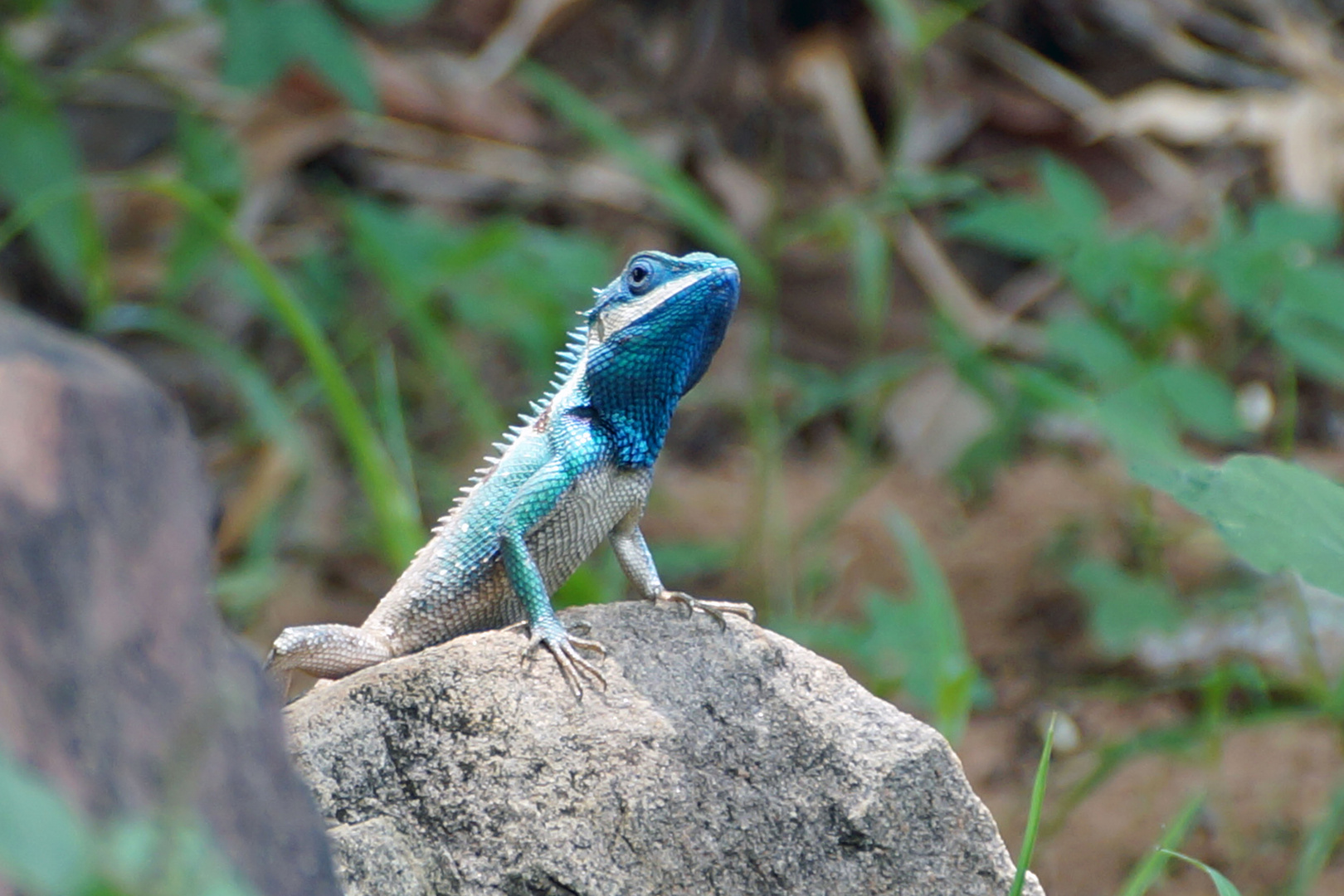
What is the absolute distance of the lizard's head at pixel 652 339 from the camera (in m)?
3.09

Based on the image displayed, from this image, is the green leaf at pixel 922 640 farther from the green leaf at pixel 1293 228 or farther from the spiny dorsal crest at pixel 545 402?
the green leaf at pixel 1293 228

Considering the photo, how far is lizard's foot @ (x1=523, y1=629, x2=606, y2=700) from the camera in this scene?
2604mm

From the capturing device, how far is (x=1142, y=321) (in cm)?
506

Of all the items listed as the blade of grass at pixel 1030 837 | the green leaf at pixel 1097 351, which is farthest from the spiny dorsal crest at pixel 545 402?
the green leaf at pixel 1097 351

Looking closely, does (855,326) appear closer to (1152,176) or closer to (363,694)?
(1152,176)

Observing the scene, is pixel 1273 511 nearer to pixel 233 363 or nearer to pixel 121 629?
pixel 121 629

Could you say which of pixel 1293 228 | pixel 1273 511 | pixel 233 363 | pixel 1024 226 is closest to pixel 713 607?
pixel 1273 511

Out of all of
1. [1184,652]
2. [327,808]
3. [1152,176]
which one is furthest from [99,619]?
[1152,176]

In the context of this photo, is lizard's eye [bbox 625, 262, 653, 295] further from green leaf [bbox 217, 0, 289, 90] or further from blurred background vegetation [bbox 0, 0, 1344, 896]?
green leaf [bbox 217, 0, 289, 90]

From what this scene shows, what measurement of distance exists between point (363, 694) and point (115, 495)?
3.25 ft

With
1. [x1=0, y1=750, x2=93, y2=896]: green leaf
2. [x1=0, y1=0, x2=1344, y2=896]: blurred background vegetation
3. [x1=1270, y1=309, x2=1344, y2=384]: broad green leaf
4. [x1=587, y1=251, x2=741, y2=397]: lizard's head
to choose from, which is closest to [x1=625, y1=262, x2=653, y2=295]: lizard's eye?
[x1=587, y1=251, x2=741, y2=397]: lizard's head

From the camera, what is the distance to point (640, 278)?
315 centimetres

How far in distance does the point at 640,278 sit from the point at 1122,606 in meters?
2.81

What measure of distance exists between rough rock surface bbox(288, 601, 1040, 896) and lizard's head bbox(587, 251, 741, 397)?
80 centimetres
